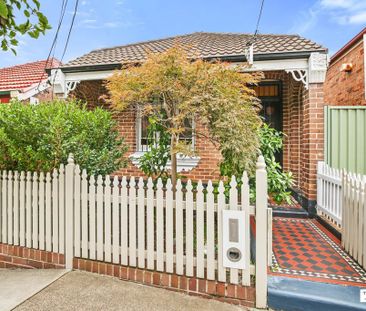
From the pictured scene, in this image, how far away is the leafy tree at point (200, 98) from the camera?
3.46 metres

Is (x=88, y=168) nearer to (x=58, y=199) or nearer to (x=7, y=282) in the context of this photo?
(x=58, y=199)

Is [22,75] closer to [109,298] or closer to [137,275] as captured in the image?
[137,275]

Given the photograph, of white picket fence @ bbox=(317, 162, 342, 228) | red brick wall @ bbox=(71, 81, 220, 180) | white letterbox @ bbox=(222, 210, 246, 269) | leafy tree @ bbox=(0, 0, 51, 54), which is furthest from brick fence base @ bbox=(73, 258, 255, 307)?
red brick wall @ bbox=(71, 81, 220, 180)

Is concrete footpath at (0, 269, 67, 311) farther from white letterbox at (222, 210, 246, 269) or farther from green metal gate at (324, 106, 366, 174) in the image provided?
green metal gate at (324, 106, 366, 174)

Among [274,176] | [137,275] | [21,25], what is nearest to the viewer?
[21,25]

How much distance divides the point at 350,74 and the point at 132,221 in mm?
7379

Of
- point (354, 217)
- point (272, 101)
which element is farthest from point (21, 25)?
point (272, 101)

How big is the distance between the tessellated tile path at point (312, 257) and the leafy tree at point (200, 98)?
1327mm

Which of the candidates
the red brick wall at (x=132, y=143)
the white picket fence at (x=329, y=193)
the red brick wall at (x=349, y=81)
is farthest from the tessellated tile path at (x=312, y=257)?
the red brick wall at (x=349, y=81)

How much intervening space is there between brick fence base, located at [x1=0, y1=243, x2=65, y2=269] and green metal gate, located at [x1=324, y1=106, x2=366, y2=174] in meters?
5.13

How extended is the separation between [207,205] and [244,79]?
6.05 feet

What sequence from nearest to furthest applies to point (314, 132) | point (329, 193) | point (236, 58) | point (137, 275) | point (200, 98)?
1. point (137, 275)
2. point (200, 98)
3. point (329, 193)
4. point (314, 132)
5. point (236, 58)

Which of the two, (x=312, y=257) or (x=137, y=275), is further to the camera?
(x=312, y=257)

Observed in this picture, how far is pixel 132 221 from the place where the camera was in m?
3.41
